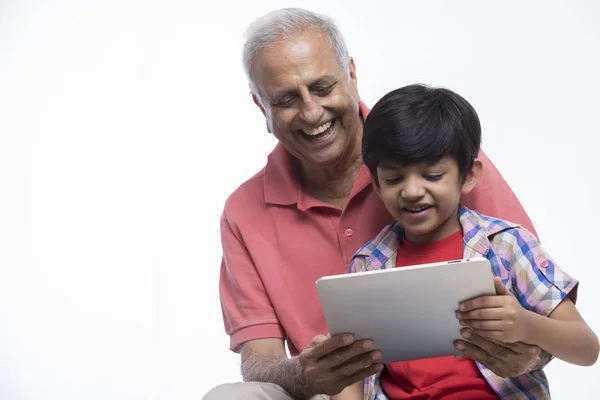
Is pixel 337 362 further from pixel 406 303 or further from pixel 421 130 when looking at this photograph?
pixel 421 130

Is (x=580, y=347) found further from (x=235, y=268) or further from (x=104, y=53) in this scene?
(x=104, y=53)

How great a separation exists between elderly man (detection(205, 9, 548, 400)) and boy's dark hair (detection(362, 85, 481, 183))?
256mm

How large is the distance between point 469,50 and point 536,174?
1.93 ft

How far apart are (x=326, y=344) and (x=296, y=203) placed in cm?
76


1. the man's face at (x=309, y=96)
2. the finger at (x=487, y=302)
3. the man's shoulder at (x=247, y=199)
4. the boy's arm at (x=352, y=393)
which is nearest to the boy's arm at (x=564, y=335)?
the finger at (x=487, y=302)

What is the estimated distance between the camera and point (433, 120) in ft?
8.24

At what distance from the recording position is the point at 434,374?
97.2 inches

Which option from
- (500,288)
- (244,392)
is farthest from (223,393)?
(500,288)

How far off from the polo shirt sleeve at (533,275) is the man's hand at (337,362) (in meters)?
0.35

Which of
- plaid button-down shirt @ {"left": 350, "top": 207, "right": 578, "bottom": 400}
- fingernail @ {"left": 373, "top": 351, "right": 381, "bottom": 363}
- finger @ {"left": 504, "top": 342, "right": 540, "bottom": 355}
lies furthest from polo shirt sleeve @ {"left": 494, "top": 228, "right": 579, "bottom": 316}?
fingernail @ {"left": 373, "top": 351, "right": 381, "bottom": 363}

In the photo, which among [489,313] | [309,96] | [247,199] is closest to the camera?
[489,313]

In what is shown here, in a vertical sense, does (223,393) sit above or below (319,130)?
below

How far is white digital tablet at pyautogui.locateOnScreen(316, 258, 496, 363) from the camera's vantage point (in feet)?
6.99

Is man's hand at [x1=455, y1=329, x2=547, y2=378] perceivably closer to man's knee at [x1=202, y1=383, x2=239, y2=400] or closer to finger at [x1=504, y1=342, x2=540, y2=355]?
finger at [x1=504, y1=342, x2=540, y2=355]
